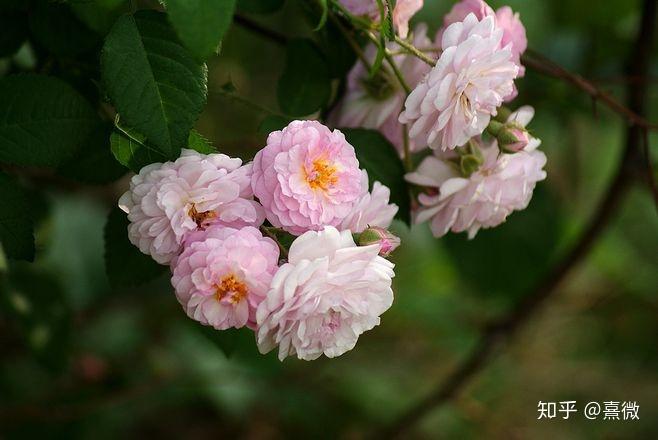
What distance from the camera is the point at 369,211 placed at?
540 mm

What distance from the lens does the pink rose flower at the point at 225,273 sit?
0.48m

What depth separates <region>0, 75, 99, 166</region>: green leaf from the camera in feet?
1.83

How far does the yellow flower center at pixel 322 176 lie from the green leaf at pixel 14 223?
0.66ft

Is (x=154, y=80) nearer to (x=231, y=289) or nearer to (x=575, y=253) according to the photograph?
(x=231, y=289)

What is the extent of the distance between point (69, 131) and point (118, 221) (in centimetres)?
8

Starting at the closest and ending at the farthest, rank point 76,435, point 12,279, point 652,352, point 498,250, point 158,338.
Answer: point 12,279 < point 498,250 < point 76,435 < point 158,338 < point 652,352

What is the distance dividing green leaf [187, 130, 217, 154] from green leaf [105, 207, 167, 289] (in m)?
0.11

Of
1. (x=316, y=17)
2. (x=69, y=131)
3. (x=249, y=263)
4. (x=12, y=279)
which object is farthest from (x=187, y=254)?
(x=12, y=279)

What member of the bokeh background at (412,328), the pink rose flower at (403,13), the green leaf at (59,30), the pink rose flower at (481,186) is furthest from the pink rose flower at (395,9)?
the bokeh background at (412,328)

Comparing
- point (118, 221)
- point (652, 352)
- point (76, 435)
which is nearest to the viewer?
point (118, 221)

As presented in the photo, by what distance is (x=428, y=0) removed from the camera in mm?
1328

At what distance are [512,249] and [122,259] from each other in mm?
674

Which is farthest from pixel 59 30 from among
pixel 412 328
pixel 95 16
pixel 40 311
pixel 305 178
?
pixel 412 328

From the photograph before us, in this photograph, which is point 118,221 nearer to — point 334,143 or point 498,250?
point 334,143
